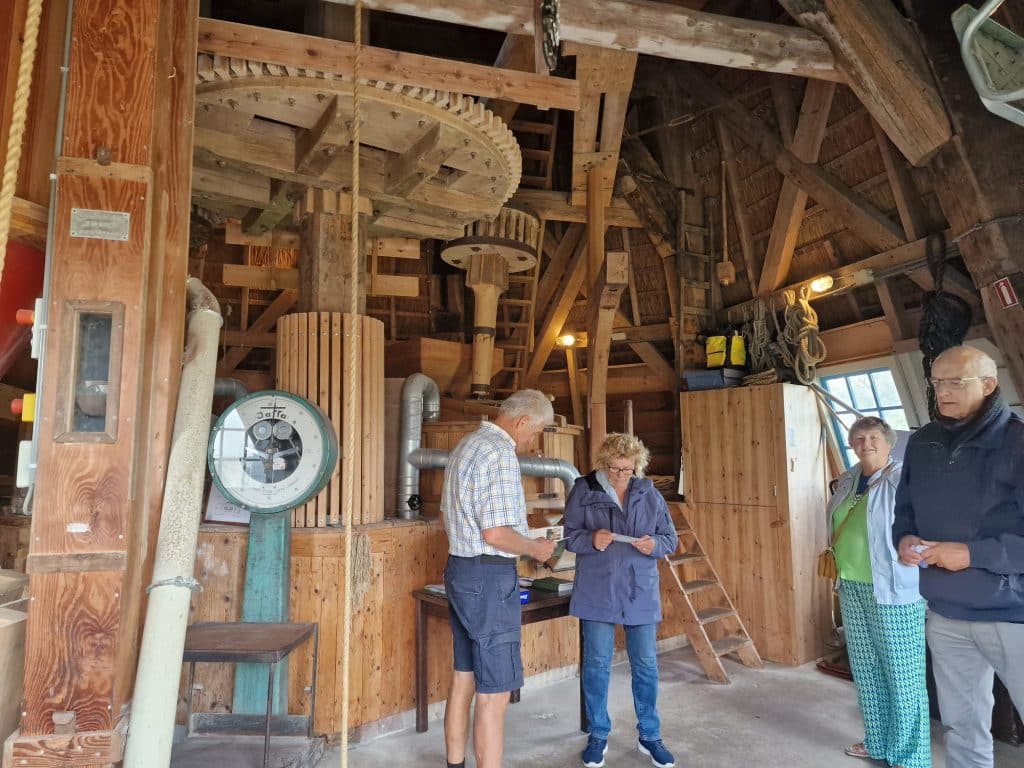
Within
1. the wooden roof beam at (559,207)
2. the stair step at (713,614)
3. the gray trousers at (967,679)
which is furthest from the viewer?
the wooden roof beam at (559,207)

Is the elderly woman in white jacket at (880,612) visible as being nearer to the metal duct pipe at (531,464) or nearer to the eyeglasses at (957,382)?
the eyeglasses at (957,382)

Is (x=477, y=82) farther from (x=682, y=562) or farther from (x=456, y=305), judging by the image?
(x=456, y=305)

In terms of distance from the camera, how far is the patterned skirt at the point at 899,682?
3.74m

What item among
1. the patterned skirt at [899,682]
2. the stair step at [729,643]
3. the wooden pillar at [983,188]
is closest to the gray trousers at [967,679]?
the patterned skirt at [899,682]

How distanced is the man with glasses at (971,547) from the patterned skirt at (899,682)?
0.85 metres

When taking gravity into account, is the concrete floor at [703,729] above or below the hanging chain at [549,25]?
below

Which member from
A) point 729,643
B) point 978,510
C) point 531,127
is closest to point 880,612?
point 978,510

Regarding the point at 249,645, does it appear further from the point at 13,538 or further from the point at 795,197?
the point at 795,197

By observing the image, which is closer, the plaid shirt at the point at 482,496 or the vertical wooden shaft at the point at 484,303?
the plaid shirt at the point at 482,496

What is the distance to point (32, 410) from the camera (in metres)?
2.50

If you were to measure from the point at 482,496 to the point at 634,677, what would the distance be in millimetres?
1748

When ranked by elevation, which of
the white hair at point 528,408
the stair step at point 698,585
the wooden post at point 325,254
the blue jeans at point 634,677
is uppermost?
the wooden post at point 325,254

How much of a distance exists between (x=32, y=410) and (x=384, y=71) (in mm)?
2218

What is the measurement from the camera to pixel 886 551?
12.4ft
